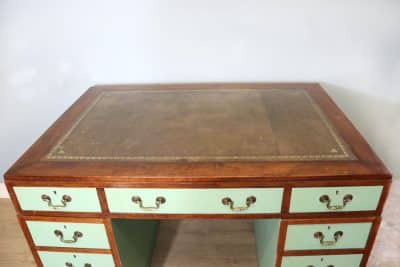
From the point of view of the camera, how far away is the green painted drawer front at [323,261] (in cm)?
108

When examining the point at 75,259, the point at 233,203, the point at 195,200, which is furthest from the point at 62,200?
the point at 233,203

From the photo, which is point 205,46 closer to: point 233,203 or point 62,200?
point 233,203

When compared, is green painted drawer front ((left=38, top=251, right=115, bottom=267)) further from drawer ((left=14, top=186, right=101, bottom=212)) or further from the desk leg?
the desk leg

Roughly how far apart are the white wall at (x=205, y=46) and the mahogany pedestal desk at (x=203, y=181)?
0.33m

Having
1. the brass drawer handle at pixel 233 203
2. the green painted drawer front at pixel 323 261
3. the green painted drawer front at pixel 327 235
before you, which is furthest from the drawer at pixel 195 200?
the green painted drawer front at pixel 323 261

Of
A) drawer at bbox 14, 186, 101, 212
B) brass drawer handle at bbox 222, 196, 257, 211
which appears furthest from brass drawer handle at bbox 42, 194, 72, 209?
brass drawer handle at bbox 222, 196, 257, 211

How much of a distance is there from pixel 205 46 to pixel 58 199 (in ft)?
2.95

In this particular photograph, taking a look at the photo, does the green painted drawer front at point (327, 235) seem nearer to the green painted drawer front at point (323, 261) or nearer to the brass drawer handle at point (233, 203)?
the green painted drawer front at point (323, 261)

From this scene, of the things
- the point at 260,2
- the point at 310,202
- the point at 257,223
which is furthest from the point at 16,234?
the point at 260,2

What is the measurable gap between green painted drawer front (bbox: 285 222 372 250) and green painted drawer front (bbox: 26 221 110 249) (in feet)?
2.12

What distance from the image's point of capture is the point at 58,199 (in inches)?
38.7

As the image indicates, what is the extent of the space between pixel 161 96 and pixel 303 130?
64 centimetres

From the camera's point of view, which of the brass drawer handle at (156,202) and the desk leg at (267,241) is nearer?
the brass drawer handle at (156,202)

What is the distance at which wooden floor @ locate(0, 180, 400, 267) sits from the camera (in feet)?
4.89
